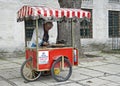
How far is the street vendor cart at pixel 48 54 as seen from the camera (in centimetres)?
721

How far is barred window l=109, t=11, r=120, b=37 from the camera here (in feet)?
59.5

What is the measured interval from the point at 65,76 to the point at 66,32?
3.72m

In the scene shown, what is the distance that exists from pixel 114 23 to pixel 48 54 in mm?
11698

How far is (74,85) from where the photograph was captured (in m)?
7.18

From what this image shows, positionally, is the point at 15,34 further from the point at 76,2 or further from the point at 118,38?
the point at 118,38

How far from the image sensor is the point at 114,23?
18.2m

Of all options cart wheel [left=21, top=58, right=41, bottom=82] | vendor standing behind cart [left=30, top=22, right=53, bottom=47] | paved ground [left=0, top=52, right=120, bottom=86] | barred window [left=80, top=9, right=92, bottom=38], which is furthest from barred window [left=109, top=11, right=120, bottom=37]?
cart wheel [left=21, top=58, right=41, bottom=82]

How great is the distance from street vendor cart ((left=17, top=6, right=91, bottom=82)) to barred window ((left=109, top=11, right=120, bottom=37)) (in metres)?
10.5

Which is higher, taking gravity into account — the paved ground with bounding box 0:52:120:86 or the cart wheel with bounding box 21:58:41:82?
the cart wheel with bounding box 21:58:41:82

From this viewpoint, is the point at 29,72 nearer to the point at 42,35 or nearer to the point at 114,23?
the point at 42,35

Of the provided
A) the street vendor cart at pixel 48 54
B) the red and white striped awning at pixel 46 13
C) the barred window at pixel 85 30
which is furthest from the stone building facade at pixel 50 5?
the red and white striped awning at pixel 46 13

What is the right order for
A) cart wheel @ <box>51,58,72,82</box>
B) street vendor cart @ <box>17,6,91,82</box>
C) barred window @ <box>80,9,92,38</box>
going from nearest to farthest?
street vendor cart @ <box>17,6,91,82</box>
cart wheel @ <box>51,58,72,82</box>
barred window @ <box>80,9,92,38</box>

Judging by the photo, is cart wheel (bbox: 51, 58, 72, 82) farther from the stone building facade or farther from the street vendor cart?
the stone building facade

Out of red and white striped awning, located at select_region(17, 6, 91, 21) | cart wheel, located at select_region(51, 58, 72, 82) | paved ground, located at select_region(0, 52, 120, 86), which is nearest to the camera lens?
red and white striped awning, located at select_region(17, 6, 91, 21)
